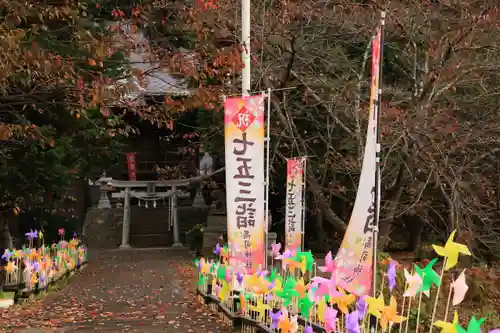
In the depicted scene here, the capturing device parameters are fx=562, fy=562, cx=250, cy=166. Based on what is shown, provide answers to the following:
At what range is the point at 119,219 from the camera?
24734 millimetres

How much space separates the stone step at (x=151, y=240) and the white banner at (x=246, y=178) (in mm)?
17079

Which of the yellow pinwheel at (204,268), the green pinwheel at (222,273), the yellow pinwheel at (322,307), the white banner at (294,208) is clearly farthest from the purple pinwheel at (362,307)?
the white banner at (294,208)

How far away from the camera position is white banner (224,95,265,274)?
7148 mm

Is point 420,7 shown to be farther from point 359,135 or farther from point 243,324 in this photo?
point 243,324

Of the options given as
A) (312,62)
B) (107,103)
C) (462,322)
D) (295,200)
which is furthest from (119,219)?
(107,103)

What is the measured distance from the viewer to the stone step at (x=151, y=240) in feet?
78.4

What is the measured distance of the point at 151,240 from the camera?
24.1 m

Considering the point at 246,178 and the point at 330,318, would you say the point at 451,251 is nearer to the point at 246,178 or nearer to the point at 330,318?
the point at 330,318

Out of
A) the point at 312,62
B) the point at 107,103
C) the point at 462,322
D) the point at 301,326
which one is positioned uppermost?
the point at 312,62

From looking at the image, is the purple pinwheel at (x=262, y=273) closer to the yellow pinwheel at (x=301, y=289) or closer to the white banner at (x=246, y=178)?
the white banner at (x=246, y=178)

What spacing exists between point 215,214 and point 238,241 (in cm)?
1292

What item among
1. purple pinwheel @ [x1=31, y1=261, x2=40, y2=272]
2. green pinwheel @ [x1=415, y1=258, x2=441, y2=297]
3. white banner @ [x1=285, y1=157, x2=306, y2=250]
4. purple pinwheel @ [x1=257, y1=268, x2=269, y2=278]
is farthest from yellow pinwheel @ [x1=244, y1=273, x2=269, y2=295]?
purple pinwheel @ [x1=31, y1=261, x2=40, y2=272]

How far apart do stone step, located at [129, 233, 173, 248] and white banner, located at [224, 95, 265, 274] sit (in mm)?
17079

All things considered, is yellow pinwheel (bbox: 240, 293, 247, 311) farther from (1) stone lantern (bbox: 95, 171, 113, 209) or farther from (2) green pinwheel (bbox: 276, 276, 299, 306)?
(1) stone lantern (bbox: 95, 171, 113, 209)
